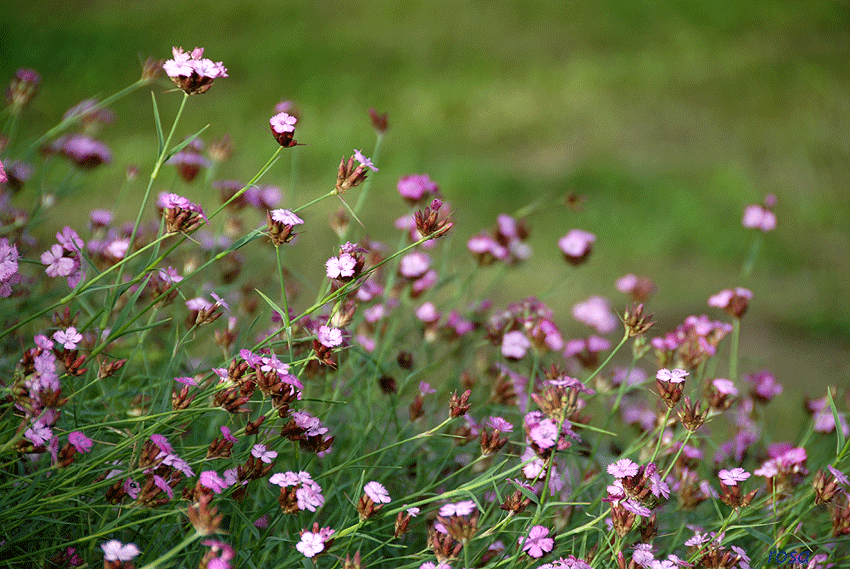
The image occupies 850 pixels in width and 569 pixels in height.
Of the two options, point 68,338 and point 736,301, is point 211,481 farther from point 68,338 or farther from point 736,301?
point 736,301

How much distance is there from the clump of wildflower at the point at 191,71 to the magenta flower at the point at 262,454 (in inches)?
15.4

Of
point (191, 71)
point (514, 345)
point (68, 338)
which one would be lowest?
point (514, 345)

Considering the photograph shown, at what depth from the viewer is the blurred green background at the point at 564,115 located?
10.0 feet

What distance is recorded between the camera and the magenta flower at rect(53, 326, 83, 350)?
81 centimetres

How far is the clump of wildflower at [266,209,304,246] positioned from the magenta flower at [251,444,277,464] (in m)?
0.23

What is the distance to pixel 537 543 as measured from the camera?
2.67ft

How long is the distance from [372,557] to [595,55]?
426 centimetres

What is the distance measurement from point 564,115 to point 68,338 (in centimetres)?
369

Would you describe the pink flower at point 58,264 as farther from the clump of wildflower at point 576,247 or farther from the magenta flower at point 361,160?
the clump of wildflower at point 576,247

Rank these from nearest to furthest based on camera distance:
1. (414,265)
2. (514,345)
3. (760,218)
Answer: (514,345) < (414,265) < (760,218)

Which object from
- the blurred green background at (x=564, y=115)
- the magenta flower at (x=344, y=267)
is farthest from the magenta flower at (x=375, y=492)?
the blurred green background at (x=564, y=115)

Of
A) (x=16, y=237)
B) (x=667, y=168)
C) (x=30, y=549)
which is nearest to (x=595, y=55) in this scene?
(x=667, y=168)

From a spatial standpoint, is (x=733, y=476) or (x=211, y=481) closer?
(x=211, y=481)

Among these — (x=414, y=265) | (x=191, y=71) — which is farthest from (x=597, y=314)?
(x=191, y=71)
